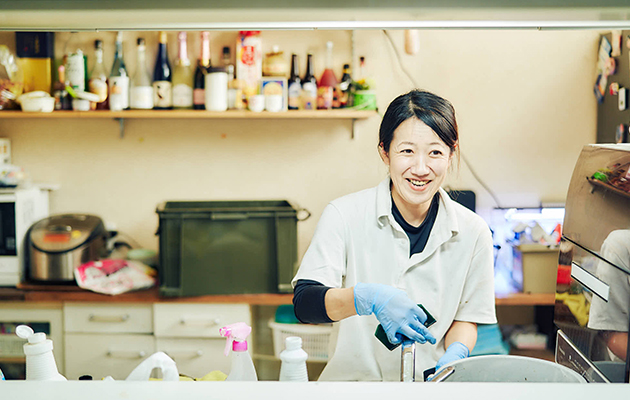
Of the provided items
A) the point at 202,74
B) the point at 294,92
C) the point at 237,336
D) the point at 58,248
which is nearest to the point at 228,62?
the point at 202,74

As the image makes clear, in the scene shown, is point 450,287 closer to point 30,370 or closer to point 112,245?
point 30,370

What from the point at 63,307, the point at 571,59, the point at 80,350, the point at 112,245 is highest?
the point at 571,59

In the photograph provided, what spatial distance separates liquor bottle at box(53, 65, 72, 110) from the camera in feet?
8.54

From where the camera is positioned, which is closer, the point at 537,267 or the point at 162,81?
the point at 537,267

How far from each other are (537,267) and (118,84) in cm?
200

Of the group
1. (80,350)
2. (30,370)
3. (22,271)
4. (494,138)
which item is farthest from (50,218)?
(494,138)

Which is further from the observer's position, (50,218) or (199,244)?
(50,218)

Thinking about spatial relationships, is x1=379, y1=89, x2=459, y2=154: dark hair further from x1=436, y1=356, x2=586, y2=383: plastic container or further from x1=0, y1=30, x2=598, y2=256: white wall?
x1=0, y1=30, x2=598, y2=256: white wall

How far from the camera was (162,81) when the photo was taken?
102 inches

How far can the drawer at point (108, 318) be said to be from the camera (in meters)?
2.42

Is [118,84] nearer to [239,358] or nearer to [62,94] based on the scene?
[62,94]

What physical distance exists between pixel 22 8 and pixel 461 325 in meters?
1.13

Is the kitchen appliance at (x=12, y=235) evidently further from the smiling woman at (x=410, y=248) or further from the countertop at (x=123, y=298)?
the smiling woman at (x=410, y=248)

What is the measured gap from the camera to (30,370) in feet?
2.89
